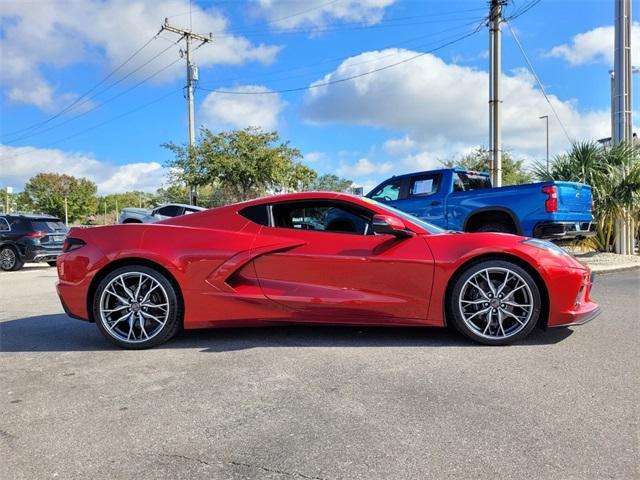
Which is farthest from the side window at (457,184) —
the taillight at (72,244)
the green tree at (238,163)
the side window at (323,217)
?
the green tree at (238,163)

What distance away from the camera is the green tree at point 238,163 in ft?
89.1

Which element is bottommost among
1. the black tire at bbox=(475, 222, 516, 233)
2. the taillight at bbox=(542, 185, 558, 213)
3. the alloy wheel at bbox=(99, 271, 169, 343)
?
the alloy wheel at bbox=(99, 271, 169, 343)

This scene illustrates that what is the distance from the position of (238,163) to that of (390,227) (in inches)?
933

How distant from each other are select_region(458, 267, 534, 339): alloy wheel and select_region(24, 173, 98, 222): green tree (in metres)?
71.2

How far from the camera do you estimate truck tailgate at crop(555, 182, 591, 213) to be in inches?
312

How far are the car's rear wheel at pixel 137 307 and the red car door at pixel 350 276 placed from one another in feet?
2.76

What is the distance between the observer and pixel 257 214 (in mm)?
4555

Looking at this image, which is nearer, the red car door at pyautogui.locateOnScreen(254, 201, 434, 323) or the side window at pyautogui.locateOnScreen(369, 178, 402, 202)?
the red car door at pyautogui.locateOnScreen(254, 201, 434, 323)

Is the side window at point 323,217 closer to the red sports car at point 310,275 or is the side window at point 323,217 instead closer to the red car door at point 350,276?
the red sports car at point 310,275

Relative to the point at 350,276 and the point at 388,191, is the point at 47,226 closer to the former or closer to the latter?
the point at 388,191

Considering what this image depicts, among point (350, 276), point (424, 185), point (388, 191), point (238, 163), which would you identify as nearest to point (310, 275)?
point (350, 276)

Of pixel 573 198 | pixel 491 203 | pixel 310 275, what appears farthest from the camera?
pixel 491 203

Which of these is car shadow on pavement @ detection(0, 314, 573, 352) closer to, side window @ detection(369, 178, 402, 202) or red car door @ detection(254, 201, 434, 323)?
red car door @ detection(254, 201, 434, 323)

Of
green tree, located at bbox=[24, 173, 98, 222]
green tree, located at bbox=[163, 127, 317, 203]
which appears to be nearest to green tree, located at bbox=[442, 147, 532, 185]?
green tree, located at bbox=[163, 127, 317, 203]
